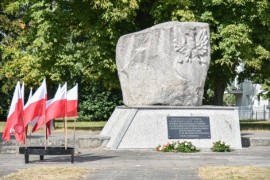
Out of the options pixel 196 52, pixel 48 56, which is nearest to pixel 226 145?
pixel 196 52

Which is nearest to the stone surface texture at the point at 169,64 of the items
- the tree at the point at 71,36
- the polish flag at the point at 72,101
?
the polish flag at the point at 72,101

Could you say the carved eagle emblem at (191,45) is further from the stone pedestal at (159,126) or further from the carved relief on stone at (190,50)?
the stone pedestal at (159,126)

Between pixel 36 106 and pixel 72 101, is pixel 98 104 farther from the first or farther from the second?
pixel 36 106

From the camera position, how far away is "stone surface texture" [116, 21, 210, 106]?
16.4m

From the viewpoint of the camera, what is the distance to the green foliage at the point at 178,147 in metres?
15.1

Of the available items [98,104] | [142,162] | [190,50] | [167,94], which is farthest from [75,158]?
[98,104]

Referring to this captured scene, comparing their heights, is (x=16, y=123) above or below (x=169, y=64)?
below

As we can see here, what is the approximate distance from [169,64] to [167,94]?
87cm

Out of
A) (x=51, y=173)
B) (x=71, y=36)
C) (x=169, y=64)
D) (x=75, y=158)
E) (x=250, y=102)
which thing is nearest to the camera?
(x=51, y=173)

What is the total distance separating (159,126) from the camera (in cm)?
1570

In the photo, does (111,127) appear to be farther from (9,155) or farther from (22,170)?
(22,170)

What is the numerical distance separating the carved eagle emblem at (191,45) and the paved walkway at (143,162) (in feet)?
9.58

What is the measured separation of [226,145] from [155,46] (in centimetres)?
352

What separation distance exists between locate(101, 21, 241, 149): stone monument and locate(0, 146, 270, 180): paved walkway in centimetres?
61
